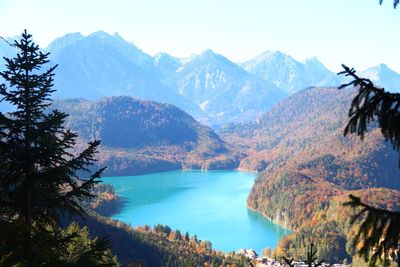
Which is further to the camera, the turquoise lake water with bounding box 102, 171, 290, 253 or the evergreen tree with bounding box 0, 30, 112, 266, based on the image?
the turquoise lake water with bounding box 102, 171, 290, 253

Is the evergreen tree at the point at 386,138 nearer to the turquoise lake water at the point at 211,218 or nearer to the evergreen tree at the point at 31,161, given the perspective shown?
the evergreen tree at the point at 31,161

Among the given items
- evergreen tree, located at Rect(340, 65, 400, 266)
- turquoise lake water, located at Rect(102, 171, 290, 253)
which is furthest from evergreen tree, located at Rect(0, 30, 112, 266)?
turquoise lake water, located at Rect(102, 171, 290, 253)

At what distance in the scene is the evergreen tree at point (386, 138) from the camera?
6.62 metres

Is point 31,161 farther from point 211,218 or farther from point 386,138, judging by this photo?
point 211,218

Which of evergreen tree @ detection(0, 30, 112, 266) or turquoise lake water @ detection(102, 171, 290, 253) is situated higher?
evergreen tree @ detection(0, 30, 112, 266)

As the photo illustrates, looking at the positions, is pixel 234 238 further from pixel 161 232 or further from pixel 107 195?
pixel 107 195

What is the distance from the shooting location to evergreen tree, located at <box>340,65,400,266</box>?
6621 mm

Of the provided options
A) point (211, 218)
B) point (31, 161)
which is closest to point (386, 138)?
point (31, 161)

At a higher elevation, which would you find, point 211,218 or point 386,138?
point 386,138

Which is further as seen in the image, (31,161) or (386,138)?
(31,161)

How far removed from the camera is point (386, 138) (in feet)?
23.8

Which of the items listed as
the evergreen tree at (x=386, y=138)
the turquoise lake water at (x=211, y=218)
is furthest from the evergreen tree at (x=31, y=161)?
the turquoise lake water at (x=211, y=218)

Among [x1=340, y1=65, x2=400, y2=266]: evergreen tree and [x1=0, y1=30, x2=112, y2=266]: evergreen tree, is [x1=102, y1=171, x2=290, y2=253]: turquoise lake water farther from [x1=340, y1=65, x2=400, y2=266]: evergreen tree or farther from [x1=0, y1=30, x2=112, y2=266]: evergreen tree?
[x1=340, y1=65, x2=400, y2=266]: evergreen tree

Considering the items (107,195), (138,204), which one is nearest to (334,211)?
(138,204)
